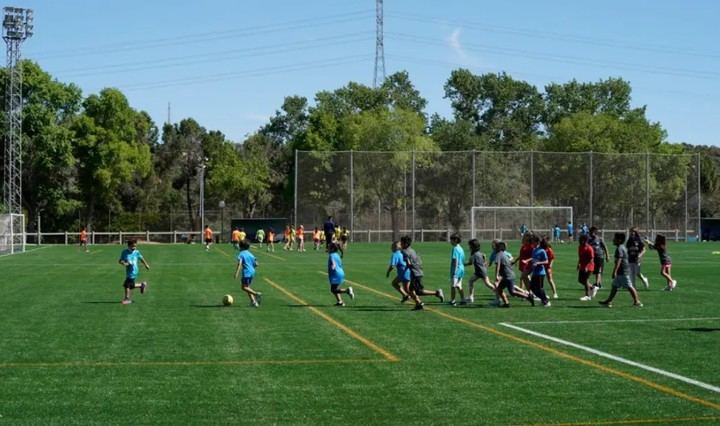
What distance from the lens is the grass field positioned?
31.3 feet

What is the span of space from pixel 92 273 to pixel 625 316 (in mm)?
21177

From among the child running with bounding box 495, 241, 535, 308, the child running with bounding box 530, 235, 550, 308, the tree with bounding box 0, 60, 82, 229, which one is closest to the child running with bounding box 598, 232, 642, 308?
the child running with bounding box 530, 235, 550, 308

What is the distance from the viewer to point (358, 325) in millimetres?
17078

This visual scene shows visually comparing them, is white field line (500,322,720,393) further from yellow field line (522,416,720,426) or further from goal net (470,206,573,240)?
goal net (470,206,573,240)

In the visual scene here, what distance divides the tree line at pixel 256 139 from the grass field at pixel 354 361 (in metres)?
58.7

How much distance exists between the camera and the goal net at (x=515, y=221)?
229 ft

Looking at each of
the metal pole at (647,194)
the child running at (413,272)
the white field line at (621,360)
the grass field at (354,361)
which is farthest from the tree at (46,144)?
the white field line at (621,360)

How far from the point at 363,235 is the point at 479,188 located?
33.8ft

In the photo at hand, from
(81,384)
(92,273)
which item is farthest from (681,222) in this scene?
(81,384)

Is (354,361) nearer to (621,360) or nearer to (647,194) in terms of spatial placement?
(621,360)

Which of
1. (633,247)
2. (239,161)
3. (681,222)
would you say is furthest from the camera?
(239,161)

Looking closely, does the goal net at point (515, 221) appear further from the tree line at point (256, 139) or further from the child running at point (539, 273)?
the child running at point (539, 273)

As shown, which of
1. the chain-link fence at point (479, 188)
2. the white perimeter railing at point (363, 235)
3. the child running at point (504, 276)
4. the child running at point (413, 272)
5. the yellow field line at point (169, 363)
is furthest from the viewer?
the chain-link fence at point (479, 188)

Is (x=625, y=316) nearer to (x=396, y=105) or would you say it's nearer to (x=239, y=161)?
(x=239, y=161)
